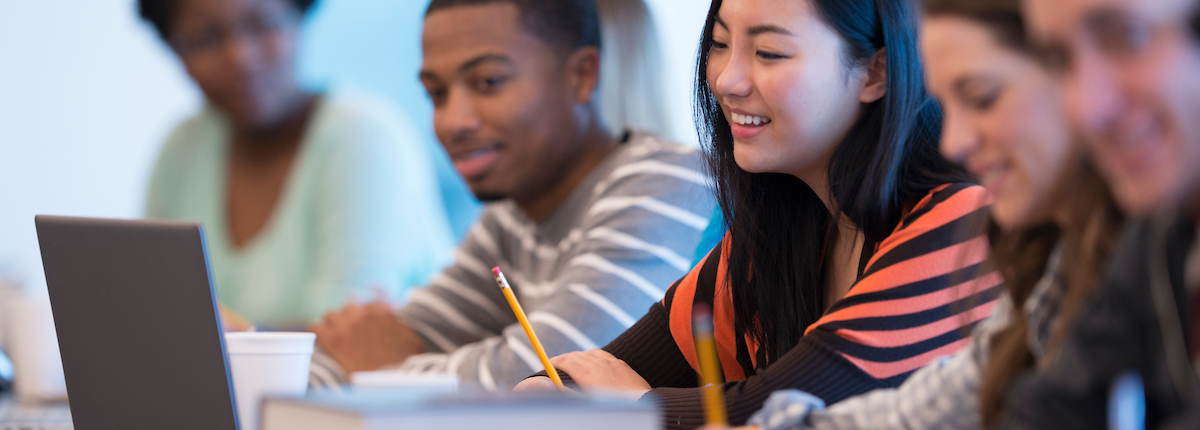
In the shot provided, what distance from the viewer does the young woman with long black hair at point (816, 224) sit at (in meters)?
0.81

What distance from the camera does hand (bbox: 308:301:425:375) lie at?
1606 millimetres

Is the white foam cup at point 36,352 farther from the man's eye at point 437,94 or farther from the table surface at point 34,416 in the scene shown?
the man's eye at point 437,94

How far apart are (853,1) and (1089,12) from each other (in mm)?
562

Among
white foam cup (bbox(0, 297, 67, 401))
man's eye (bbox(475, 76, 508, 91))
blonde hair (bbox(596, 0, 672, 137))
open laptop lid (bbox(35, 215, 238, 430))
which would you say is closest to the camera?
open laptop lid (bbox(35, 215, 238, 430))

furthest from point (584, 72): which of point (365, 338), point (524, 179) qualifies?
point (365, 338)

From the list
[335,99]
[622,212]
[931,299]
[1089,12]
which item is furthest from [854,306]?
[335,99]

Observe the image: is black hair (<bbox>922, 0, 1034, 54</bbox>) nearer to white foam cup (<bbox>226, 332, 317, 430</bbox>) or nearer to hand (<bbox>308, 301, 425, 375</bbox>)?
white foam cup (<bbox>226, 332, 317, 430</bbox>)

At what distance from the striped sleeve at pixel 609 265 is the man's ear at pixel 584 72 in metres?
0.16

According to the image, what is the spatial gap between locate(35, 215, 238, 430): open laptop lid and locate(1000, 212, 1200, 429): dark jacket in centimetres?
49

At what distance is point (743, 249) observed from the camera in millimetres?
1047

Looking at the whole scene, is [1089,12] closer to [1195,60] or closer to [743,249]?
[1195,60]

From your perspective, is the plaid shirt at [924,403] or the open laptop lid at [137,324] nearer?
the plaid shirt at [924,403]

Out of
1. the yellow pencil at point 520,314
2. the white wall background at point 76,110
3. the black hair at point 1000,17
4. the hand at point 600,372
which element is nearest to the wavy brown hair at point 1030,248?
the black hair at point 1000,17

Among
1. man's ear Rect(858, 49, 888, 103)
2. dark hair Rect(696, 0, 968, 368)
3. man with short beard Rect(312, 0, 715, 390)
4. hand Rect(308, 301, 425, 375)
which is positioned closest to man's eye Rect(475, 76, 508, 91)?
man with short beard Rect(312, 0, 715, 390)
